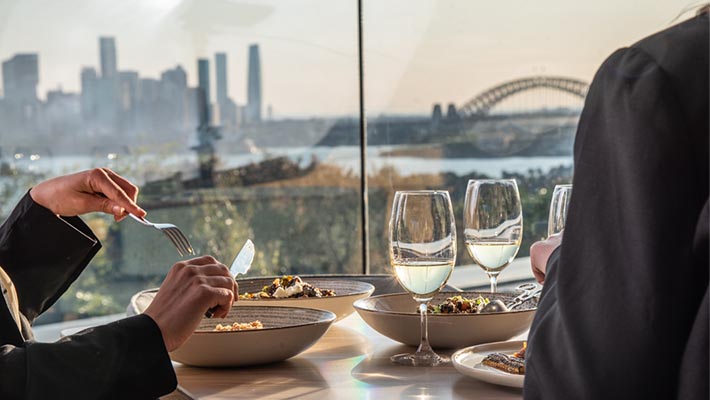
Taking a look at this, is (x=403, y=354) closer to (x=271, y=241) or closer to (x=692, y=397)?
(x=692, y=397)

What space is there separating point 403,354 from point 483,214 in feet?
0.88

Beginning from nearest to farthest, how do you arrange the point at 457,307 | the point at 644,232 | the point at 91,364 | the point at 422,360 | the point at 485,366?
1. the point at 644,232
2. the point at 91,364
3. the point at 485,366
4. the point at 422,360
5. the point at 457,307

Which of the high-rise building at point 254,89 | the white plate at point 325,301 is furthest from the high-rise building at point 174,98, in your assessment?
the white plate at point 325,301

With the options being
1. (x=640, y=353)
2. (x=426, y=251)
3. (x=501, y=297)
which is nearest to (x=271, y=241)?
(x=501, y=297)

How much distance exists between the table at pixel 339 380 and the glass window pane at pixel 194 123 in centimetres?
246

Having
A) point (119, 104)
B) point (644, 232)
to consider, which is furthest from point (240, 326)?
point (119, 104)

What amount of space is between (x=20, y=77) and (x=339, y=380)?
2.75 metres

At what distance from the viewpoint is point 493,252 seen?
1.62 meters

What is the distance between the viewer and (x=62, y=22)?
3.72m

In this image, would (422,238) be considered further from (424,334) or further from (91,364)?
(91,364)

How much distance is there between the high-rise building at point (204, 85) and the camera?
394 cm

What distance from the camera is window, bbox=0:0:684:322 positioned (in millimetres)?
3760

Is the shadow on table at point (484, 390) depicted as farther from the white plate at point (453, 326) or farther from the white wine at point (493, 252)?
the white wine at point (493, 252)

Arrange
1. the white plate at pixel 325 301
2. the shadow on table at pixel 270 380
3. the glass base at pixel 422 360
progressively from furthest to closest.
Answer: the white plate at pixel 325 301, the glass base at pixel 422 360, the shadow on table at pixel 270 380
